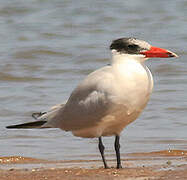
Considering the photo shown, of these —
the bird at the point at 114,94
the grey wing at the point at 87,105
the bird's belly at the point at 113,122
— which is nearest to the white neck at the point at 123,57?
the bird at the point at 114,94

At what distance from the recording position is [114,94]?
704 cm

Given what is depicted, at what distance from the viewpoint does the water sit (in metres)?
9.27

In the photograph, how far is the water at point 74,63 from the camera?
30.4 ft

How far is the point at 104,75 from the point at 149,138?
240cm

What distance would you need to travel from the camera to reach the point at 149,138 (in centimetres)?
934

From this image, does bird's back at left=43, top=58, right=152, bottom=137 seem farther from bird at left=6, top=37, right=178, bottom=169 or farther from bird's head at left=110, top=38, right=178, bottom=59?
bird's head at left=110, top=38, right=178, bottom=59

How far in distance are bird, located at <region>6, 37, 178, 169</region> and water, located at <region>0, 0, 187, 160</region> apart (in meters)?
1.12

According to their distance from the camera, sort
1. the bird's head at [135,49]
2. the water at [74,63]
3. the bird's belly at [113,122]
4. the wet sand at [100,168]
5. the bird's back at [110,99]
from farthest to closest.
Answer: the water at [74,63] < the bird's head at [135,49] < the bird's belly at [113,122] < the bird's back at [110,99] < the wet sand at [100,168]

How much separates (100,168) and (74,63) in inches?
277

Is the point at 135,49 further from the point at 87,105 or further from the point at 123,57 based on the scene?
the point at 87,105

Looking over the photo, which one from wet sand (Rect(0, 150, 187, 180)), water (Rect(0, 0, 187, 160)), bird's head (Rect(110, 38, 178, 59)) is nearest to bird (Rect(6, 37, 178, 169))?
bird's head (Rect(110, 38, 178, 59))

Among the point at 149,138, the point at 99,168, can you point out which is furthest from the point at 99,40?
the point at 99,168

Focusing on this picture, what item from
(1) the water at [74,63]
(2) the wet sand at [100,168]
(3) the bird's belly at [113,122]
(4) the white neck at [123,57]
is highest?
Answer: (4) the white neck at [123,57]

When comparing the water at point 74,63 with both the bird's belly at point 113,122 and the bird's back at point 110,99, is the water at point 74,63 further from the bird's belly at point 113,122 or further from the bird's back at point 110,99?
the bird's back at point 110,99
